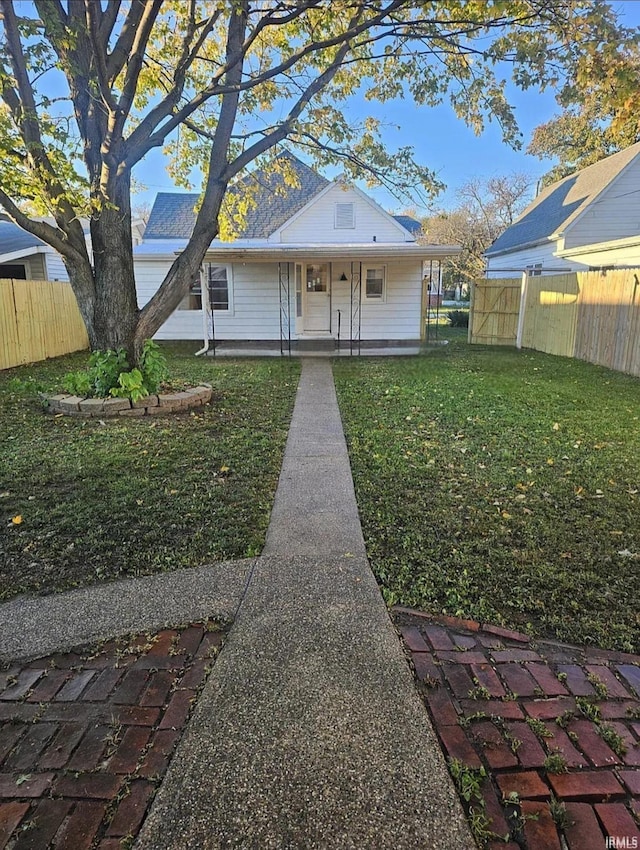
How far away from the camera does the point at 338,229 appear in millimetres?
16234

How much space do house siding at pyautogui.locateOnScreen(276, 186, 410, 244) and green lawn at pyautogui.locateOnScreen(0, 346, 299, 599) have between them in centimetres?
1063

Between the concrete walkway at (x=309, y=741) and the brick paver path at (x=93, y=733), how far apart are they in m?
0.10

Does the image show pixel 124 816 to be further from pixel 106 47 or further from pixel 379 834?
pixel 106 47

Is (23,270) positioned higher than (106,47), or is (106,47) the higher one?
(106,47)

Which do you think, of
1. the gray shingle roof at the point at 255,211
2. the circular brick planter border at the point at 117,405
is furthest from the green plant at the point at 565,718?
the gray shingle roof at the point at 255,211

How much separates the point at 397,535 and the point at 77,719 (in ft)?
6.86

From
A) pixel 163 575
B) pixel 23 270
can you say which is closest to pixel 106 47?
pixel 163 575

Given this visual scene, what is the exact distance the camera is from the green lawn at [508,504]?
2.64 m

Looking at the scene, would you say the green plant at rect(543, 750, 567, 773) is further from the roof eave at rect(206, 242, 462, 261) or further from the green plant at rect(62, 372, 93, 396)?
the roof eave at rect(206, 242, 462, 261)

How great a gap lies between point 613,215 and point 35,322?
17.3 metres

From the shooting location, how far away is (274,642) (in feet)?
7.48

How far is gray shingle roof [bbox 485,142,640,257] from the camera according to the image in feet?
53.7

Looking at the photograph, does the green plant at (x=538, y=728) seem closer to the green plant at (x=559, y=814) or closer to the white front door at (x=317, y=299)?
the green plant at (x=559, y=814)

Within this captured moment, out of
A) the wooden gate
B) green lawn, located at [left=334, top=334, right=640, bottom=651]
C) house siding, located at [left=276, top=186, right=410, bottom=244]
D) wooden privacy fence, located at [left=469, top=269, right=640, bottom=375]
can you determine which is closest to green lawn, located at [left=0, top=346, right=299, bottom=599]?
green lawn, located at [left=334, top=334, right=640, bottom=651]
